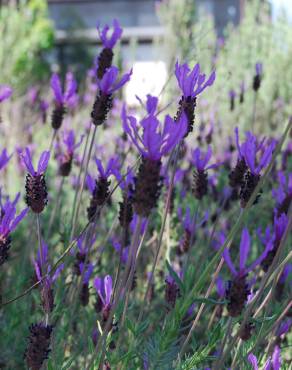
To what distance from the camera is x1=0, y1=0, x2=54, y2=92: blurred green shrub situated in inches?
280

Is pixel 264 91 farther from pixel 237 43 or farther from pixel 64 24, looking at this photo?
pixel 64 24

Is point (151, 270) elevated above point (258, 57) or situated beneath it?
situated beneath

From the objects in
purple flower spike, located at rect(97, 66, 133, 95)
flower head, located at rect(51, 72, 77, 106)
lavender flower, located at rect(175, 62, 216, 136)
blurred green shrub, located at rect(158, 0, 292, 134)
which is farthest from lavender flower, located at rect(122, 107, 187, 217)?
blurred green shrub, located at rect(158, 0, 292, 134)

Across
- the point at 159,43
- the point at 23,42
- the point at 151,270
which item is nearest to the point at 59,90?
the point at 151,270

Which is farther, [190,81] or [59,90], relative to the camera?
[59,90]

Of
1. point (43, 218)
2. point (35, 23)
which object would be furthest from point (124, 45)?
point (43, 218)

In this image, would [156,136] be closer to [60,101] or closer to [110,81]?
[110,81]

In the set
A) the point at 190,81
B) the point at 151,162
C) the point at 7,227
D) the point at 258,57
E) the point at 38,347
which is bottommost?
the point at 38,347

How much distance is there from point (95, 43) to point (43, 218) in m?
15.2

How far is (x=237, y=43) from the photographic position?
513 cm

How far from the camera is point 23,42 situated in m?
10.5

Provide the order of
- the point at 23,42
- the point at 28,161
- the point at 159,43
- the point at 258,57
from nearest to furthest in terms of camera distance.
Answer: the point at 28,161 → the point at 258,57 → the point at 159,43 → the point at 23,42

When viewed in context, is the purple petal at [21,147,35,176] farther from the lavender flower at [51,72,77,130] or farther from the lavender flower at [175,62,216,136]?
the lavender flower at [51,72,77,130]

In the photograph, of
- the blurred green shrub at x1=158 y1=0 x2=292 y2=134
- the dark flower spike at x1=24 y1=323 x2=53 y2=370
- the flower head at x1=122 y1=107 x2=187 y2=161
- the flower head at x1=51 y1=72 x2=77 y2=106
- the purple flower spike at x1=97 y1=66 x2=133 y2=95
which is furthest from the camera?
the blurred green shrub at x1=158 y1=0 x2=292 y2=134
